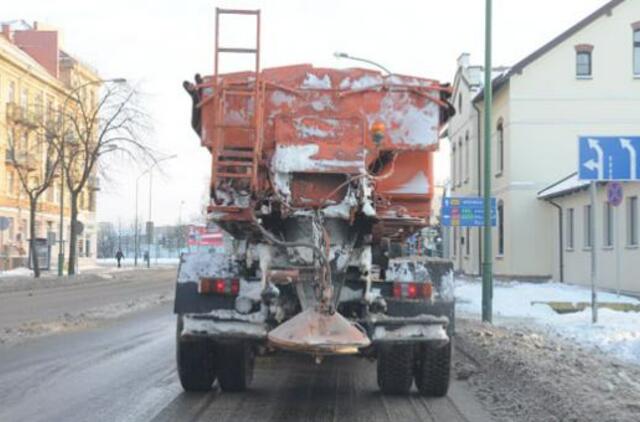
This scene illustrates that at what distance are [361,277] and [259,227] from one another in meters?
1.08

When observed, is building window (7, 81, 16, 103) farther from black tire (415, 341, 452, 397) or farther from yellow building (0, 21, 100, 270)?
black tire (415, 341, 452, 397)

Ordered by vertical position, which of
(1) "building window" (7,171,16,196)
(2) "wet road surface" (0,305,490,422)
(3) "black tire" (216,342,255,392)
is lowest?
(2) "wet road surface" (0,305,490,422)

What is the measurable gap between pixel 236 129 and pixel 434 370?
3141 mm

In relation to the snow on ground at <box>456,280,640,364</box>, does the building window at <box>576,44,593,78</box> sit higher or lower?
higher

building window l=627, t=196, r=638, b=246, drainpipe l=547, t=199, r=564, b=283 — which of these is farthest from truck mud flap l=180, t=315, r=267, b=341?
drainpipe l=547, t=199, r=564, b=283

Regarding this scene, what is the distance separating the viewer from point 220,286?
7.79 m

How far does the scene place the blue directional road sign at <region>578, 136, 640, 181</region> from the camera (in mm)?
14438

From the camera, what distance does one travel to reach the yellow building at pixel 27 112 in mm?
48688

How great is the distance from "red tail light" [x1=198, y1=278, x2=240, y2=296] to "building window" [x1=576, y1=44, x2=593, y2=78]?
2859 centimetres

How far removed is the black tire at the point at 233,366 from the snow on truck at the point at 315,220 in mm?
18

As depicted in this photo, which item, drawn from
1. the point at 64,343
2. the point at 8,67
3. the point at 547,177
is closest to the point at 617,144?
the point at 64,343

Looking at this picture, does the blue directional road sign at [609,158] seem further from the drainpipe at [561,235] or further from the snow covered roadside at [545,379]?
the drainpipe at [561,235]

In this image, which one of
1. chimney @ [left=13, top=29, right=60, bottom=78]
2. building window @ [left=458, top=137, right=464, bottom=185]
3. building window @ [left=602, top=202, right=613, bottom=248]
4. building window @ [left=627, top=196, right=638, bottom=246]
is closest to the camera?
building window @ [left=627, top=196, right=638, bottom=246]

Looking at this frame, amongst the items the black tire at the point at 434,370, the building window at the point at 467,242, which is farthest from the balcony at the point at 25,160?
the black tire at the point at 434,370
